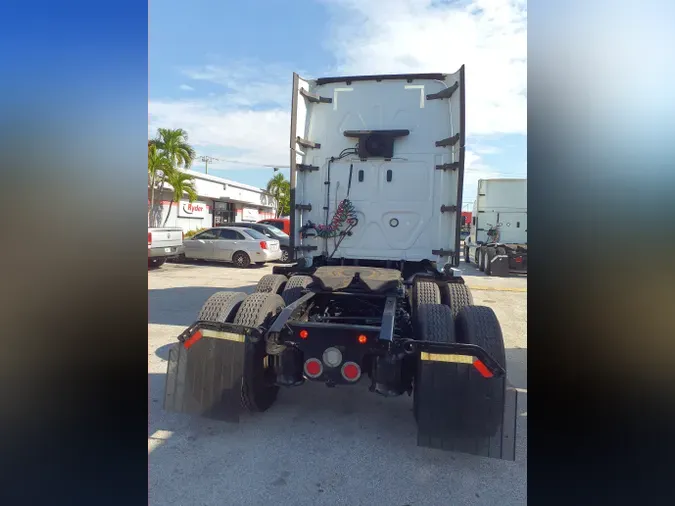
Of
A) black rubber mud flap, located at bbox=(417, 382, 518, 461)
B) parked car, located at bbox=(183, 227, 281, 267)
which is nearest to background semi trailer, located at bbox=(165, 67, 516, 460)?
black rubber mud flap, located at bbox=(417, 382, 518, 461)

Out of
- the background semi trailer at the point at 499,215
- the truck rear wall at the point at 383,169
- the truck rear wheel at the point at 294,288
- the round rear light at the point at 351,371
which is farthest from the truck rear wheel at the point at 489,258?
the round rear light at the point at 351,371

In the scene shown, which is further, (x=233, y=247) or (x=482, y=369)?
(x=233, y=247)

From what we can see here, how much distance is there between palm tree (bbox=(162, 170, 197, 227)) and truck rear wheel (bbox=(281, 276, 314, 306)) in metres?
18.2

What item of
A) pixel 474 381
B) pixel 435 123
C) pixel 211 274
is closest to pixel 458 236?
pixel 435 123

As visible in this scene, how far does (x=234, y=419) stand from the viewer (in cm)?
Answer: 300

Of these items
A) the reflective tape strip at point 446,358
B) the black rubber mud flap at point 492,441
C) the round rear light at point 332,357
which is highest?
the reflective tape strip at point 446,358

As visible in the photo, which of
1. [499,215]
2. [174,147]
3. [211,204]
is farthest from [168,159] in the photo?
[499,215]

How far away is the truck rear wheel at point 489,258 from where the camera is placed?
13.6 metres

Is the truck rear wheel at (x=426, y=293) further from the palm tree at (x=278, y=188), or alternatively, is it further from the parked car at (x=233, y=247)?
the palm tree at (x=278, y=188)

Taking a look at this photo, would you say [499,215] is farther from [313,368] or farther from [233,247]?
[313,368]

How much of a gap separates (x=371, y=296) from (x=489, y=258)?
11158mm

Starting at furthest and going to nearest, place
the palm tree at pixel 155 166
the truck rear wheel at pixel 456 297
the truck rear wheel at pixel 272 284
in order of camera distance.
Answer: the palm tree at pixel 155 166, the truck rear wheel at pixel 272 284, the truck rear wheel at pixel 456 297

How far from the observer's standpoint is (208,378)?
304cm
